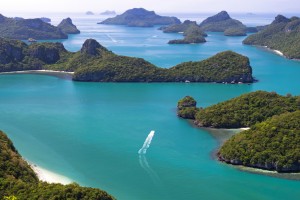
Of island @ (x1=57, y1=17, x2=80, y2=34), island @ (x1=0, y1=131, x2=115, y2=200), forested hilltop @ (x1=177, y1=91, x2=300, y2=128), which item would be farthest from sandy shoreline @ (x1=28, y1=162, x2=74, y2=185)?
island @ (x1=57, y1=17, x2=80, y2=34)

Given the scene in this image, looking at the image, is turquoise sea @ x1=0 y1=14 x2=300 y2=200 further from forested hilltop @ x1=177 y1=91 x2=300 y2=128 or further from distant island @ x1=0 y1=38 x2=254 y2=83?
distant island @ x1=0 y1=38 x2=254 y2=83

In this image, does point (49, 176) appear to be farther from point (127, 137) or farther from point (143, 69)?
point (143, 69)

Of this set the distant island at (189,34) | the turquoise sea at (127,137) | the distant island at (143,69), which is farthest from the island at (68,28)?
the turquoise sea at (127,137)

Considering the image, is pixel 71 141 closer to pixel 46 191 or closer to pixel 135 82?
pixel 46 191

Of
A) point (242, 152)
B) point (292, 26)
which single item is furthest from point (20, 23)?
point (242, 152)

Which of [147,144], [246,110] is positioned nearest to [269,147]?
[246,110]

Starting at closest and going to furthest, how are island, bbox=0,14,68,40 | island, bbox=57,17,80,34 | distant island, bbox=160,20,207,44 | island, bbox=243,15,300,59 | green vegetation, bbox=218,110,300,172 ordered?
green vegetation, bbox=218,110,300,172
island, bbox=243,15,300,59
distant island, bbox=160,20,207,44
island, bbox=0,14,68,40
island, bbox=57,17,80,34
